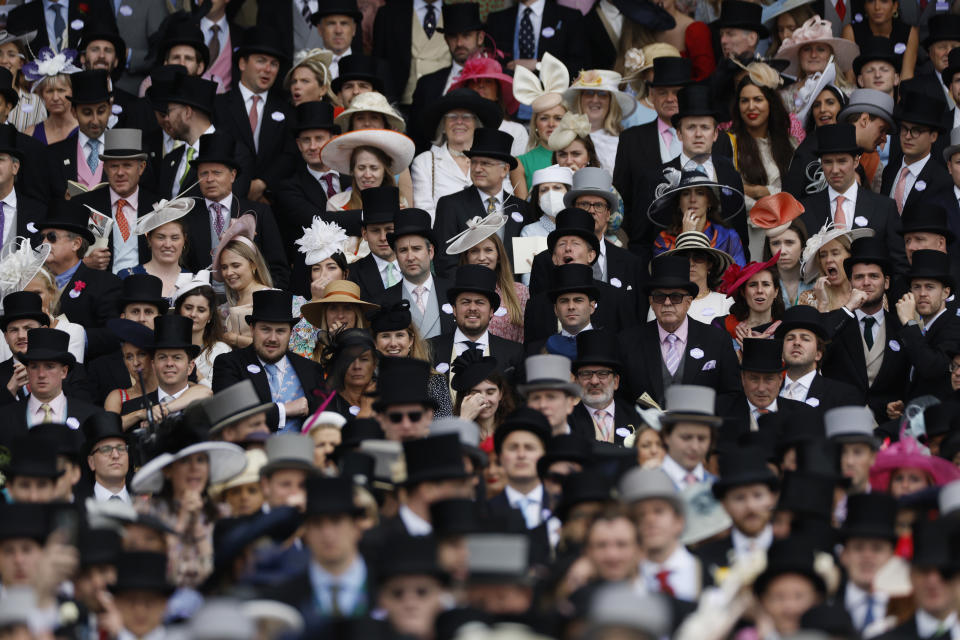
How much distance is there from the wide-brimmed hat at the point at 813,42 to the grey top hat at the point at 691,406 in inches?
208

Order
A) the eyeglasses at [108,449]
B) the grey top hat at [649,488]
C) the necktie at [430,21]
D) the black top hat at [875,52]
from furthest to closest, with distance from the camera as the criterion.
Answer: the necktie at [430,21], the black top hat at [875,52], the eyeglasses at [108,449], the grey top hat at [649,488]

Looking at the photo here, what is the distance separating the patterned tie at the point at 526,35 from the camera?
53.8 feet

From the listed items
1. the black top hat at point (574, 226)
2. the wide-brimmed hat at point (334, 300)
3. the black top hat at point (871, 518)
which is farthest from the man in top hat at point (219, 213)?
the black top hat at point (871, 518)

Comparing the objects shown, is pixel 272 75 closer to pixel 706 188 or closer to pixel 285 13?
pixel 285 13

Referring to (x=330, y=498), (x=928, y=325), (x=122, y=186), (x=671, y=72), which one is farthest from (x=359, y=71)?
(x=330, y=498)

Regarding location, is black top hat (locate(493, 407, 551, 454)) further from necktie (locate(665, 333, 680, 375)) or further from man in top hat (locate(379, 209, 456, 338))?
man in top hat (locate(379, 209, 456, 338))

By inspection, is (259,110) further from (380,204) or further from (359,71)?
(380,204)

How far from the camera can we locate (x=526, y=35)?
1644 centimetres

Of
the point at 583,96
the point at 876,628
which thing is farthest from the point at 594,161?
the point at 876,628

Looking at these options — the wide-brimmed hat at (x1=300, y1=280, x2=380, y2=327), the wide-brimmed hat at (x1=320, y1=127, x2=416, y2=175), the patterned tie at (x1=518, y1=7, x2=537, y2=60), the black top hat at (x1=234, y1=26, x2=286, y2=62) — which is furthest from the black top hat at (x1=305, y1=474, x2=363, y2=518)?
the patterned tie at (x1=518, y1=7, x2=537, y2=60)

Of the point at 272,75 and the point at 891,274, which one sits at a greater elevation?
the point at 272,75

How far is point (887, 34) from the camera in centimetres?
1645

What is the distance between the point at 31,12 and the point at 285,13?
81.1 inches

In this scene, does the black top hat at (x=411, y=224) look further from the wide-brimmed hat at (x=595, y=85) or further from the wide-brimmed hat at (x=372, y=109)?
the wide-brimmed hat at (x=595, y=85)
